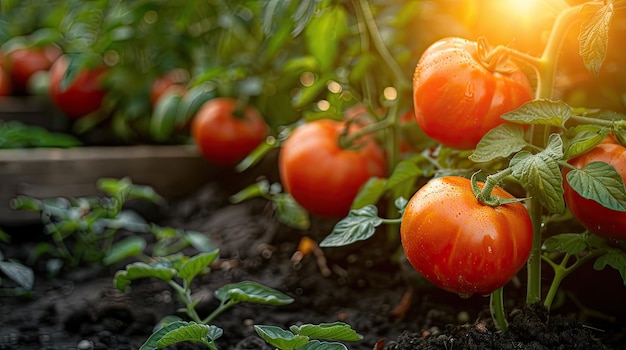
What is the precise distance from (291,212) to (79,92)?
1.56 meters

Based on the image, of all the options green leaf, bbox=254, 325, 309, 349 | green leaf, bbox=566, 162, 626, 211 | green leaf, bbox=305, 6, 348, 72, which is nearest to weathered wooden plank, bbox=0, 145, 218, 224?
green leaf, bbox=305, 6, 348, 72

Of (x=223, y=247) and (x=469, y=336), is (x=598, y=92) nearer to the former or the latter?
(x=469, y=336)

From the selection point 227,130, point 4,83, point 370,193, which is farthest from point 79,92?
point 370,193

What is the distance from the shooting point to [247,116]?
7.13ft

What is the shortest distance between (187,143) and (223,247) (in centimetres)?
102

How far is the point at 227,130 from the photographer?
2.11 metres

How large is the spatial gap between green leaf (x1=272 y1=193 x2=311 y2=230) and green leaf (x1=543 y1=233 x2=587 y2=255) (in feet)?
2.23

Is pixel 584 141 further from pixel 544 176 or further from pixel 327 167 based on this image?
pixel 327 167

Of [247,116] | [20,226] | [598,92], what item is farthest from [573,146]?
[20,226]

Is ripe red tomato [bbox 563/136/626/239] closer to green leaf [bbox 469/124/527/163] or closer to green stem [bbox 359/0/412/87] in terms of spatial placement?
green leaf [bbox 469/124/527/163]

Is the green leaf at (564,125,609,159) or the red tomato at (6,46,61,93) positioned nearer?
the green leaf at (564,125,609,159)

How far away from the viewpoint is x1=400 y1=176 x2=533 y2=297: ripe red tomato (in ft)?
2.84

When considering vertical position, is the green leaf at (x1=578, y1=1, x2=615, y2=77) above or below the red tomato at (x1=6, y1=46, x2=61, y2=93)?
above

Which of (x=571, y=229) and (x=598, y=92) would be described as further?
(x=598, y=92)
